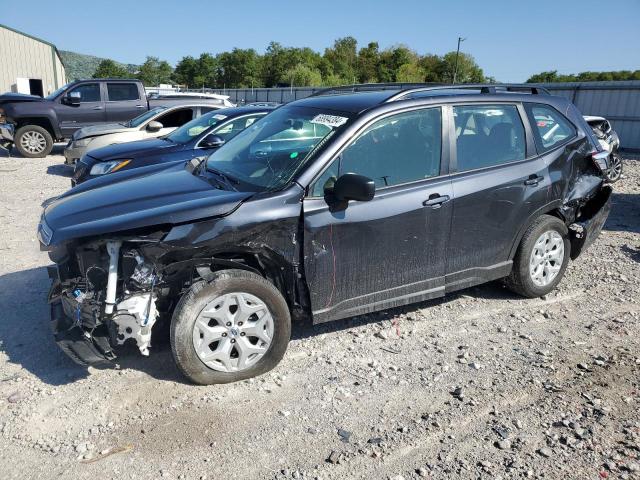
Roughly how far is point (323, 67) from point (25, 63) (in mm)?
57188

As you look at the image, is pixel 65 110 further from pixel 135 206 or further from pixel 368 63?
pixel 368 63

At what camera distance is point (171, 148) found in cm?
768

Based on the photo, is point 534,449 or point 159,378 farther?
point 159,378

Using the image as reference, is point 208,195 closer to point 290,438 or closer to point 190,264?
point 190,264

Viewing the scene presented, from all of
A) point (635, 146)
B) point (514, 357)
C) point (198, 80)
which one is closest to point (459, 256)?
point (514, 357)

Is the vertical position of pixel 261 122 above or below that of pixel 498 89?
below

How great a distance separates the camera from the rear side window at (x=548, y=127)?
15.4 feet

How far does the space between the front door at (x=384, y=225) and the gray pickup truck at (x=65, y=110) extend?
31.2 feet

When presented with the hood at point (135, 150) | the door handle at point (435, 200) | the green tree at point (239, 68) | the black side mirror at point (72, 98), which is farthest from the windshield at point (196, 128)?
the green tree at point (239, 68)

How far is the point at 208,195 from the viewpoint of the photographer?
3555mm

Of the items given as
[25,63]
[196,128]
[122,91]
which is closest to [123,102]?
[122,91]

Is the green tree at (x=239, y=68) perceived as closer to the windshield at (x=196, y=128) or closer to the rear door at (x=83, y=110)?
the rear door at (x=83, y=110)

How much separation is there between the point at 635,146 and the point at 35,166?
16772 mm

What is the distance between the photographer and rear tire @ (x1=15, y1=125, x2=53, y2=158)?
13.3 metres
